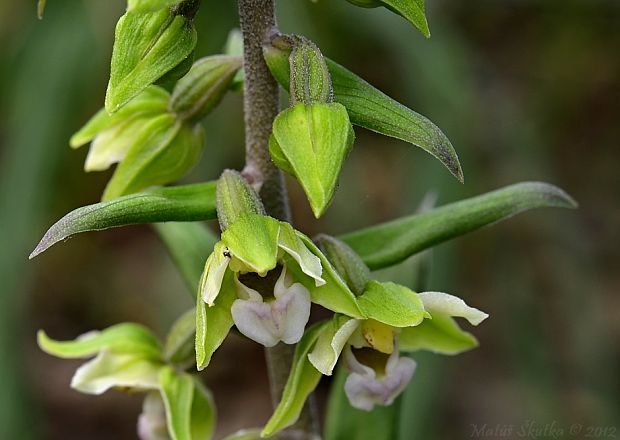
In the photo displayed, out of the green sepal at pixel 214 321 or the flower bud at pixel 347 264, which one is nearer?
the green sepal at pixel 214 321

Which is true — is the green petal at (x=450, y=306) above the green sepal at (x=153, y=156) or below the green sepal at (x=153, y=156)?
below

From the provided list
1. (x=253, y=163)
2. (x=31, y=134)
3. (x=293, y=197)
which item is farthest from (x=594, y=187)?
(x=253, y=163)

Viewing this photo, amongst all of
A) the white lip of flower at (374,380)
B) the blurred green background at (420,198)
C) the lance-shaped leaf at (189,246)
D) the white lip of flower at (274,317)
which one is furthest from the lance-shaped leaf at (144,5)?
the blurred green background at (420,198)

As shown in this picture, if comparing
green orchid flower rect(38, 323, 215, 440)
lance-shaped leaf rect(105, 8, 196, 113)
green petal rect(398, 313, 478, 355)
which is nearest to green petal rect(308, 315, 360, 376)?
green petal rect(398, 313, 478, 355)

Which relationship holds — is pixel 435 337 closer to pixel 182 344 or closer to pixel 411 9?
pixel 182 344

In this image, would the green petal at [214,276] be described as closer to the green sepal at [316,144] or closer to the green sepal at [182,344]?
the green sepal at [316,144]

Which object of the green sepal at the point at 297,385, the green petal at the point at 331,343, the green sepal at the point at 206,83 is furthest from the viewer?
the green sepal at the point at 206,83

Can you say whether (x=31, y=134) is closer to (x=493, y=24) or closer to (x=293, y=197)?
(x=293, y=197)

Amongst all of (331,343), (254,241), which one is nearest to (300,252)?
(254,241)
